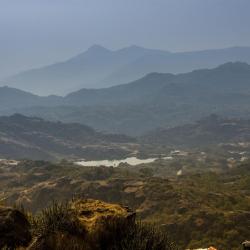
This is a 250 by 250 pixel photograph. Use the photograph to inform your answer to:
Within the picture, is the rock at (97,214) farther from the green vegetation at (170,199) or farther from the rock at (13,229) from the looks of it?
the rock at (13,229)

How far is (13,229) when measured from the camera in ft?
54.4

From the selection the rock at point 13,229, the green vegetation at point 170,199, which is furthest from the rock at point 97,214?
the rock at point 13,229

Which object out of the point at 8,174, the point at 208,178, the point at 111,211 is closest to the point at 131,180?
the point at 208,178

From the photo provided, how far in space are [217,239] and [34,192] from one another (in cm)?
7683

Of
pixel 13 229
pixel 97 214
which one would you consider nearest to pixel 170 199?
pixel 97 214

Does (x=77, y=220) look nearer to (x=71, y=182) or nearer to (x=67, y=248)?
(x=67, y=248)

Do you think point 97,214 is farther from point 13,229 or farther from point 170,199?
point 170,199

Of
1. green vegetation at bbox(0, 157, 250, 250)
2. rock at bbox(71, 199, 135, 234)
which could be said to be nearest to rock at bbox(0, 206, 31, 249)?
green vegetation at bbox(0, 157, 250, 250)

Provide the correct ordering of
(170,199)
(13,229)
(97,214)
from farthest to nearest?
1. (170,199)
2. (97,214)
3. (13,229)

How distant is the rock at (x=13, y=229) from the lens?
16209mm

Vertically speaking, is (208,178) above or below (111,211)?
below

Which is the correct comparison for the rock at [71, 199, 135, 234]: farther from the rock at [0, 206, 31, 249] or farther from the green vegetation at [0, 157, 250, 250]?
the rock at [0, 206, 31, 249]

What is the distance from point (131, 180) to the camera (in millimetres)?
125562

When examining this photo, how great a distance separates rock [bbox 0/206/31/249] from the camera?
1621 cm
